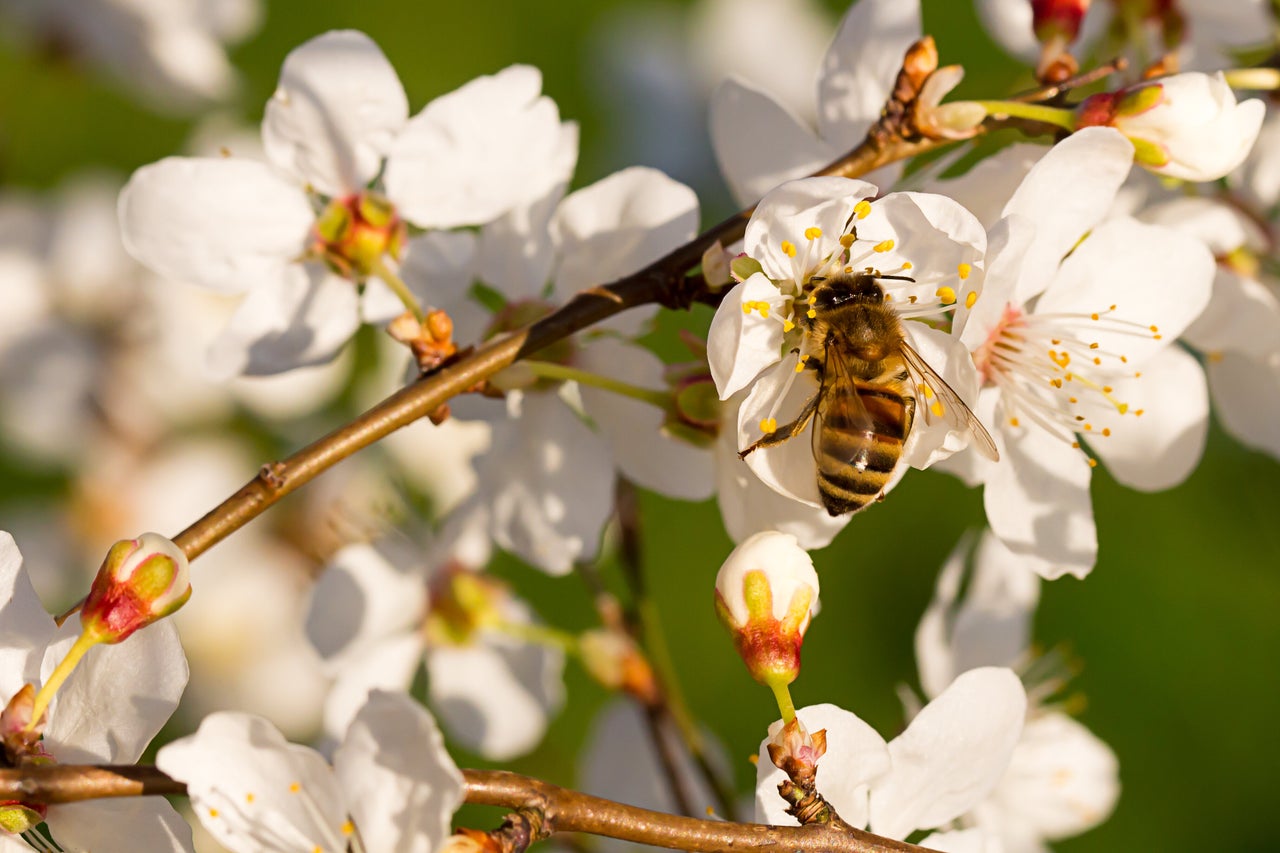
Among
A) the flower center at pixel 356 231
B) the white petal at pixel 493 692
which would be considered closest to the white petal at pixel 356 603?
the white petal at pixel 493 692

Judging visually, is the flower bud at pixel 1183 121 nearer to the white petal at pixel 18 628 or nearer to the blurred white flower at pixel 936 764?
the blurred white flower at pixel 936 764

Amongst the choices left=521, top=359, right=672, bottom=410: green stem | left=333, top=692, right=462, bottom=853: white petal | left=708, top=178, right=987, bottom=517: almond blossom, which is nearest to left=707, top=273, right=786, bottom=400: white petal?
left=708, top=178, right=987, bottom=517: almond blossom

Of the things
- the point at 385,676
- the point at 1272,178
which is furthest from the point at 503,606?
the point at 1272,178

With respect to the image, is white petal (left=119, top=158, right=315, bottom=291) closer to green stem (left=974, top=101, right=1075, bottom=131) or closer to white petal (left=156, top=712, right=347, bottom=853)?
white petal (left=156, top=712, right=347, bottom=853)

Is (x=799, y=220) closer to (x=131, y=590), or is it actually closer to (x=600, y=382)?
(x=600, y=382)

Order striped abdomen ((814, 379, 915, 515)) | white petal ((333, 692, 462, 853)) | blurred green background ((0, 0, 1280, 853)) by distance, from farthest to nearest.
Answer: blurred green background ((0, 0, 1280, 853)) → striped abdomen ((814, 379, 915, 515)) → white petal ((333, 692, 462, 853))

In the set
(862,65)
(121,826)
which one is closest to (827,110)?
(862,65)
